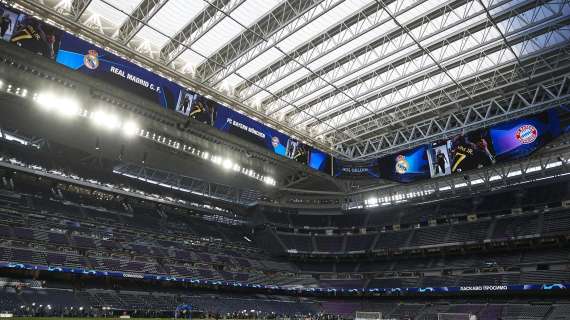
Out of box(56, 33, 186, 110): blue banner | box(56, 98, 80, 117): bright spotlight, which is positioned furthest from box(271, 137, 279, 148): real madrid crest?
box(56, 98, 80, 117): bright spotlight

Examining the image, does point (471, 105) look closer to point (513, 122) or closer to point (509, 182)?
point (513, 122)

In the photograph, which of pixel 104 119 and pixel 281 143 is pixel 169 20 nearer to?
pixel 104 119

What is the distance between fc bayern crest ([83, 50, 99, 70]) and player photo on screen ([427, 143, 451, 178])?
2602 cm

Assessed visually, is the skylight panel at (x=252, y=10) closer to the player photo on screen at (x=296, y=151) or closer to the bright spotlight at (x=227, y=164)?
the player photo on screen at (x=296, y=151)

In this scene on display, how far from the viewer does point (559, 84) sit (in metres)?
28.0

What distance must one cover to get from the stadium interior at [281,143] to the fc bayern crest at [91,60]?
0.08 metres

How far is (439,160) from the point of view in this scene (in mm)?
31344

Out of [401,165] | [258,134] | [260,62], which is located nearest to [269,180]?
[258,134]

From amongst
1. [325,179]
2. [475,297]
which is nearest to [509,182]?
[475,297]

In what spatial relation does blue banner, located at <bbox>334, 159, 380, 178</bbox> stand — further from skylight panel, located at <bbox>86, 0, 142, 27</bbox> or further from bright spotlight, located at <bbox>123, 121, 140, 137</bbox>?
skylight panel, located at <bbox>86, 0, 142, 27</bbox>

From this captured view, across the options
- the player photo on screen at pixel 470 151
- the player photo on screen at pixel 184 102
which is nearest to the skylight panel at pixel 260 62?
the player photo on screen at pixel 184 102

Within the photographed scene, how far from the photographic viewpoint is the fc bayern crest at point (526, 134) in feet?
86.9

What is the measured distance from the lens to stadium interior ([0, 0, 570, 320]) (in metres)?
24.2

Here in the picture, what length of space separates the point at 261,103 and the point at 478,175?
25.3 meters
